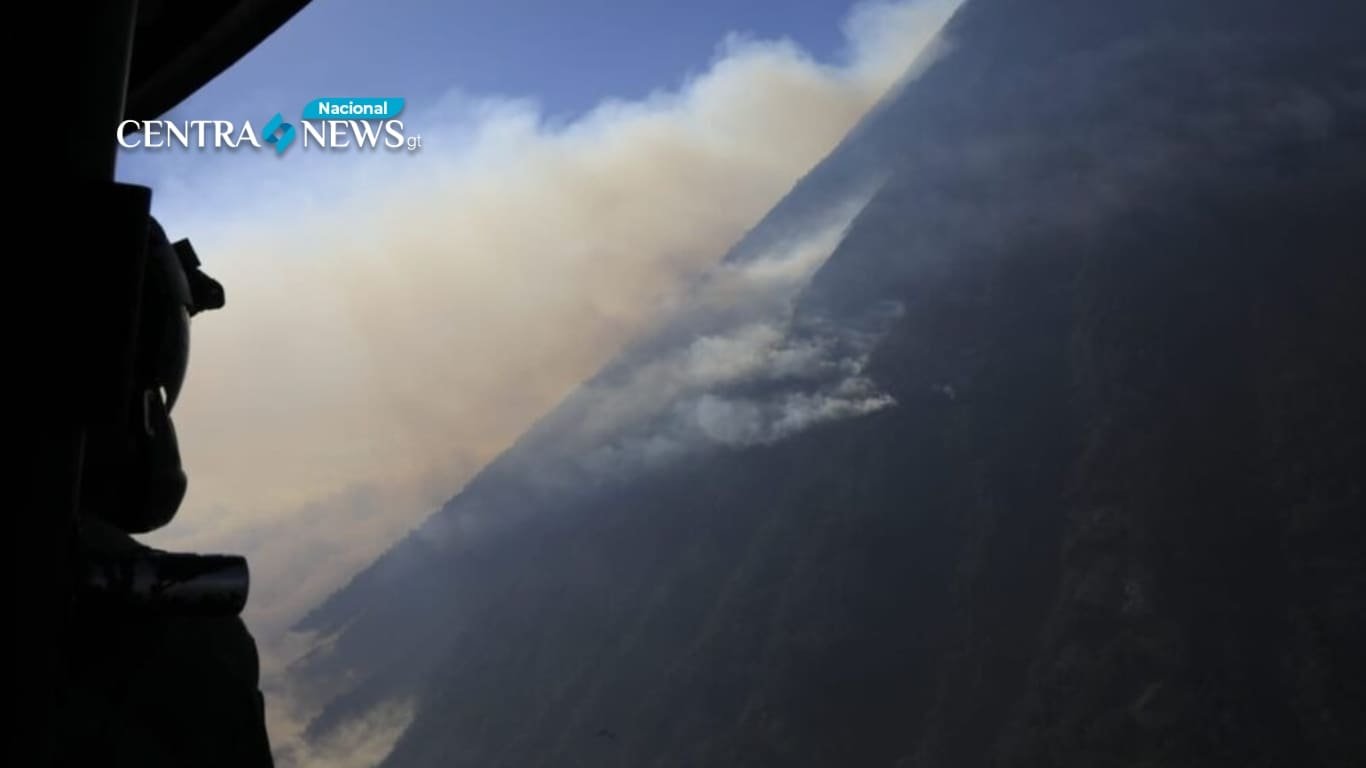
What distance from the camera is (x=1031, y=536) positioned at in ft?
439

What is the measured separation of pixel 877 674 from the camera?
12756 centimetres

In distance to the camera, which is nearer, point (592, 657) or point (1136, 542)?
point (1136, 542)

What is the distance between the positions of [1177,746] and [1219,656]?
33.9 ft

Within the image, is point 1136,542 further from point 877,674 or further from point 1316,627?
point 877,674

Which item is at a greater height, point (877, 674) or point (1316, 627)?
point (1316, 627)

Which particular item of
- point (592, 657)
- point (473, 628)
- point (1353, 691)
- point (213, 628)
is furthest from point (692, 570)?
point (213, 628)

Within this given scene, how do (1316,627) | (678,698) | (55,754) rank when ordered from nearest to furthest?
(55,754) < (1316,627) < (678,698)

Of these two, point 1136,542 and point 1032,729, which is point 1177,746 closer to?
point 1032,729

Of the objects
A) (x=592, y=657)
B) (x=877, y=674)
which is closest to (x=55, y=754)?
(x=877, y=674)

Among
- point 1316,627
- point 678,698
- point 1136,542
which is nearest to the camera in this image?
point 1316,627

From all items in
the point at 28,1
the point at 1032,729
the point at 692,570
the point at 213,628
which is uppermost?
the point at 28,1

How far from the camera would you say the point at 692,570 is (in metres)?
163

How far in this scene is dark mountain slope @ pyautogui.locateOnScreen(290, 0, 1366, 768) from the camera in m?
110

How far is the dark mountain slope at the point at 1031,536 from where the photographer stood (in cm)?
11044
